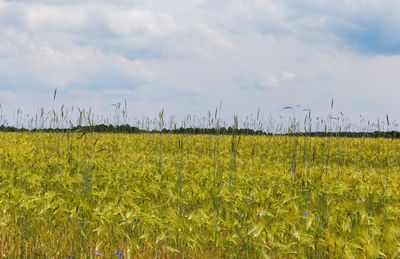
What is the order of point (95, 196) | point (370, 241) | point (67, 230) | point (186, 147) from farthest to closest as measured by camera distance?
1. point (186, 147)
2. point (95, 196)
3. point (67, 230)
4. point (370, 241)

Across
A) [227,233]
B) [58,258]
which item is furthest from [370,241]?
[58,258]

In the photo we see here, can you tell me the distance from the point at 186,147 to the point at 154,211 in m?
7.80

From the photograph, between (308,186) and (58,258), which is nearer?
(58,258)

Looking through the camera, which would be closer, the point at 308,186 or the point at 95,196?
the point at 95,196

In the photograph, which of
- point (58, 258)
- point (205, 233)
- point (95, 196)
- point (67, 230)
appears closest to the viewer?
point (58, 258)

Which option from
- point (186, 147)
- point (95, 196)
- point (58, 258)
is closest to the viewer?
point (58, 258)

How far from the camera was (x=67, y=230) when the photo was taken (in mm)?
3168

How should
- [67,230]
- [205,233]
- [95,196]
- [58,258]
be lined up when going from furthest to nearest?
1. [95,196]
2. [67,230]
3. [205,233]
4. [58,258]

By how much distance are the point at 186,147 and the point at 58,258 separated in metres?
8.31

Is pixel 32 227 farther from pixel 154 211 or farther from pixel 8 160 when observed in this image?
pixel 8 160

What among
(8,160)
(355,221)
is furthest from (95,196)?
(8,160)

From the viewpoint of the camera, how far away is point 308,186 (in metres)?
4.59

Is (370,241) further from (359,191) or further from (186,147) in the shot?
(186,147)

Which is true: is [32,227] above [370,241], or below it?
below
